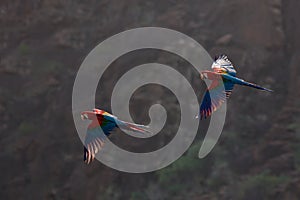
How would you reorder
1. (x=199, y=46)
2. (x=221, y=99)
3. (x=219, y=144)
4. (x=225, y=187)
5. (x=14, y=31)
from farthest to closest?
(x=14, y=31), (x=199, y=46), (x=219, y=144), (x=225, y=187), (x=221, y=99)

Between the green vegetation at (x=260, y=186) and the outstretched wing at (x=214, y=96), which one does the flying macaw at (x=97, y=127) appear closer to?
the outstretched wing at (x=214, y=96)

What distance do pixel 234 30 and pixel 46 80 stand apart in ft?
16.8

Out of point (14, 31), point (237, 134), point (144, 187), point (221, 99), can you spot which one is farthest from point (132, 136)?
point (221, 99)

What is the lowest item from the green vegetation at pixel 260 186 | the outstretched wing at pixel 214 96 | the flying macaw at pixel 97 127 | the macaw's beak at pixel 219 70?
the flying macaw at pixel 97 127

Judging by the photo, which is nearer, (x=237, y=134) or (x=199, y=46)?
(x=237, y=134)

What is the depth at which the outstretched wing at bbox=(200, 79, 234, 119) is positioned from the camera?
30.4ft

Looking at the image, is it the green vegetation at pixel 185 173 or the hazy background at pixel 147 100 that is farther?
the green vegetation at pixel 185 173

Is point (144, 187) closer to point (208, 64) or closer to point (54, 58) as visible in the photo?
point (208, 64)

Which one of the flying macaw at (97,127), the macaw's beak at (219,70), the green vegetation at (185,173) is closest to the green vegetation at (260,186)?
the green vegetation at (185,173)

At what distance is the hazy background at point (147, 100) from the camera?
1487 centimetres

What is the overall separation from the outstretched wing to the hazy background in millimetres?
4944

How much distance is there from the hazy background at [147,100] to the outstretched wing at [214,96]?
4944 mm

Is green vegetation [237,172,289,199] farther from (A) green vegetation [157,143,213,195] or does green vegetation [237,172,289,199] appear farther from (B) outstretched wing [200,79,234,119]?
(B) outstretched wing [200,79,234,119]

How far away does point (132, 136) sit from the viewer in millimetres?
16188
